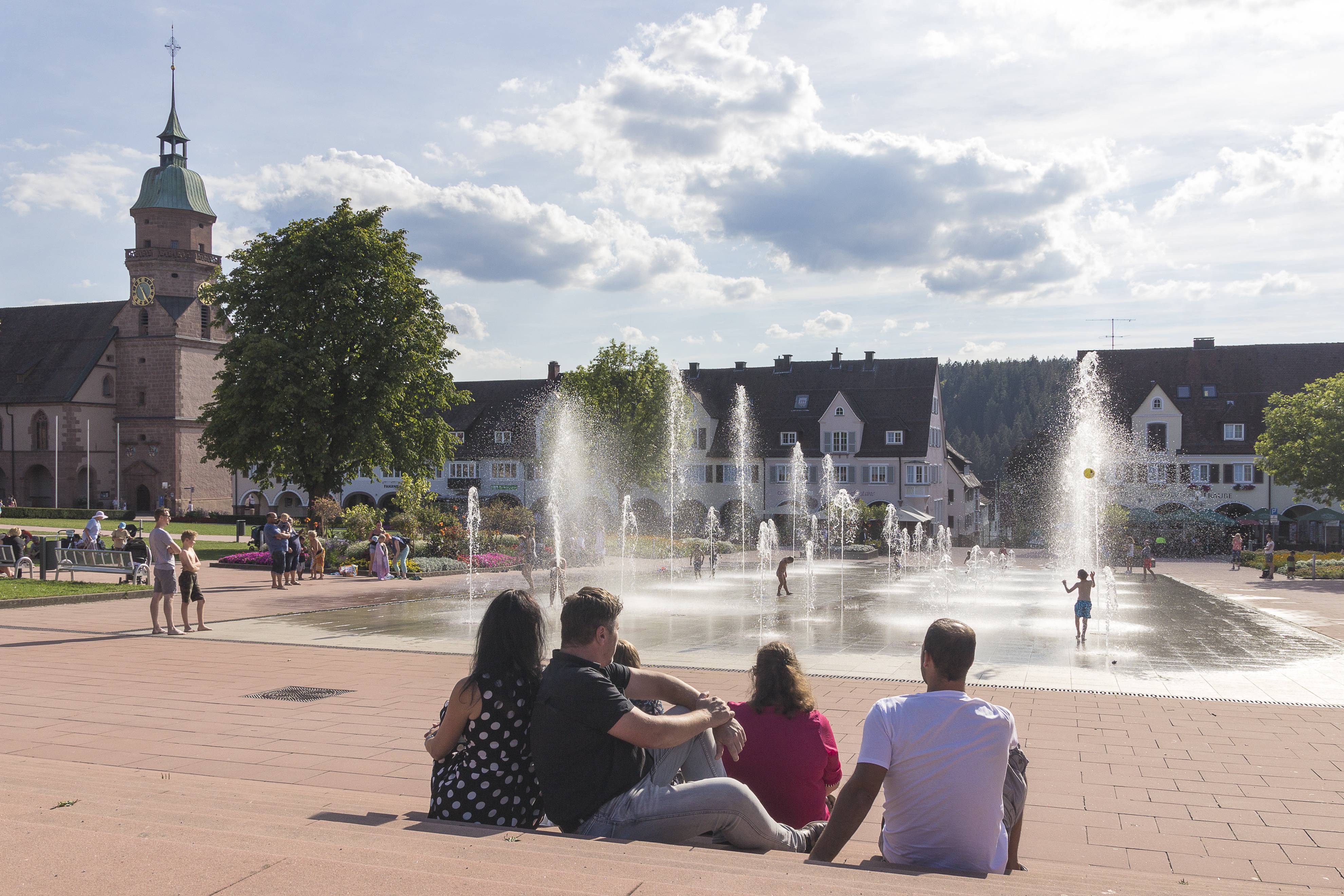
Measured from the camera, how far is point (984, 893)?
143 inches

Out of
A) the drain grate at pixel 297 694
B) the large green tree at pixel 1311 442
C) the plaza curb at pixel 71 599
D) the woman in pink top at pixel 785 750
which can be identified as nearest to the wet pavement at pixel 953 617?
the drain grate at pixel 297 694

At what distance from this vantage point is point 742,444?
68562mm

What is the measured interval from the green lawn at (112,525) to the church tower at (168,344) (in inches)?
567

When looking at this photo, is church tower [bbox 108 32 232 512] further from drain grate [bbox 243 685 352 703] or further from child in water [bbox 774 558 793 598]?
drain grate [bbox 243 685 352 703]

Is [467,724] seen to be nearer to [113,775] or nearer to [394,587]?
[113,775]

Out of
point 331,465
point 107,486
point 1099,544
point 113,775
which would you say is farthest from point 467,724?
point 107,486

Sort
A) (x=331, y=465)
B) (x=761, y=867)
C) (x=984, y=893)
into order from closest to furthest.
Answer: (x=984, y=893)
(x=761, y=867)
(x=331, y=465)

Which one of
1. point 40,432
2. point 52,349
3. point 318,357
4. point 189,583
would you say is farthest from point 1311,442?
point 52,349

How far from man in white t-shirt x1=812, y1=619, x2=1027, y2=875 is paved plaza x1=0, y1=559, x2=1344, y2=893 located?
0.29m

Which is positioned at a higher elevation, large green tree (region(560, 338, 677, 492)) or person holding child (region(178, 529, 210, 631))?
large green tree (region(560, 338, 677, 492))

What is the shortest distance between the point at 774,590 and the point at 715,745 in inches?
912

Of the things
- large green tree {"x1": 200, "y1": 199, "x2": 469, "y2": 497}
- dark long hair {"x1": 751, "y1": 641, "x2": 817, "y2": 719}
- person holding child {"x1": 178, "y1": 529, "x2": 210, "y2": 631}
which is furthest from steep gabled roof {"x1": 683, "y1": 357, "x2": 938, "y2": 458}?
dark long hair {"x1": 751, "y1": 641, "x2": 817, "y2": 719}

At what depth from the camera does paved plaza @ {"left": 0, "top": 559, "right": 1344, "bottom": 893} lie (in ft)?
12.6

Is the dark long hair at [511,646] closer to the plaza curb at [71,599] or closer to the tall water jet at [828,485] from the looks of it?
the plaza curb at [71,599]
